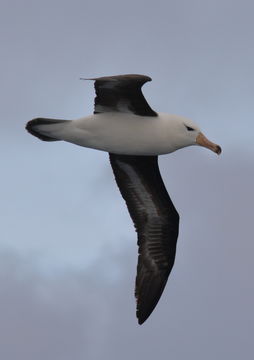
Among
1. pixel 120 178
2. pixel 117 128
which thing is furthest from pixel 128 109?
pixel 120 178

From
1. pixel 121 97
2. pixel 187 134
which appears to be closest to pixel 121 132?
pixel 121 97

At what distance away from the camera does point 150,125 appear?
1648 cm

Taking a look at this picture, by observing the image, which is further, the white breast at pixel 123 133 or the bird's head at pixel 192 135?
the bird's head at pixel 192 135

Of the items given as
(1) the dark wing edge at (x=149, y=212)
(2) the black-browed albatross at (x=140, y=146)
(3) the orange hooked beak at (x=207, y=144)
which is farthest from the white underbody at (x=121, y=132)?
(1) the dark wing edge at (x=149, y=212)

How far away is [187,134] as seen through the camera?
16.7 m

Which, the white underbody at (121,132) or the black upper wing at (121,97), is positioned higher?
the black upper wing at (121,97)

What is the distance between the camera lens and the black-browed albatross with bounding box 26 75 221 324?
53.8 ft

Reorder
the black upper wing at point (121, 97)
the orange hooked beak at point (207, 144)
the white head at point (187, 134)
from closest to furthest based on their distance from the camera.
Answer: the black upper wing at point (121, 97) → the white head at point (187, 134) → the orange hooked beak at point (207, 144)

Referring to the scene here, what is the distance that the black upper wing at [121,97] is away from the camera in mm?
15594

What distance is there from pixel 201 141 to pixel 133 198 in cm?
216

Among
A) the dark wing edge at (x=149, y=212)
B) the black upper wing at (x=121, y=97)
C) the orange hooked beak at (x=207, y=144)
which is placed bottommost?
the dark wing edge at (x=149, y=212)

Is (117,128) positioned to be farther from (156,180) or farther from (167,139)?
(156,180)

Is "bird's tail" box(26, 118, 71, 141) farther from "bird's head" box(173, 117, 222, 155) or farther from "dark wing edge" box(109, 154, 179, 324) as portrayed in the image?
"dark wing edge" box(109, 154, 179, 324)

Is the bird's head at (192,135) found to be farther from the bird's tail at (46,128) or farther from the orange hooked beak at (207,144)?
the bird's tail at (46,128)
